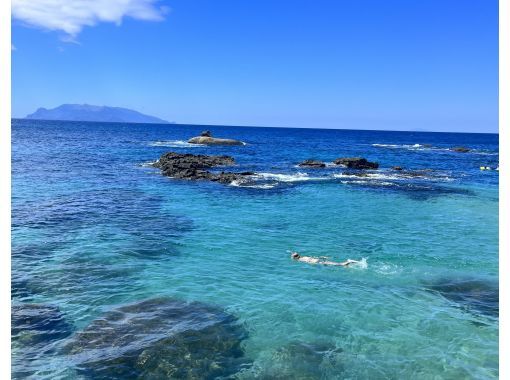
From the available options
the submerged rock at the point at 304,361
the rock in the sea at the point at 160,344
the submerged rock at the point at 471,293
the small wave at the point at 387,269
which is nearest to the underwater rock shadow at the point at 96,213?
the rock in the sea at the point at 160,344

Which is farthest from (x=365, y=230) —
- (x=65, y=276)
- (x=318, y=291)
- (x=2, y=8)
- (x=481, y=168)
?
(x=481, y=168)

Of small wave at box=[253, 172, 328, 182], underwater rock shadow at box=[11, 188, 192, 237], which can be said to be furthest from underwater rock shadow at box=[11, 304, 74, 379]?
small wave at box=[253, 172, 328, 182]

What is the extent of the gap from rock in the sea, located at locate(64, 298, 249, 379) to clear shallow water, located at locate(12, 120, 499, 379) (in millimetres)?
439

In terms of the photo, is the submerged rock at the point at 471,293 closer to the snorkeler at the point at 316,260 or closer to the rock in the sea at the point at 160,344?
the snorkeler at the point at 316,260

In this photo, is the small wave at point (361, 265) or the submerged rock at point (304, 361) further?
the small wave at point (361, 265)

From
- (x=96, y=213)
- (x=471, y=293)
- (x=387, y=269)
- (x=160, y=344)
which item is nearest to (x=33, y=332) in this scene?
(x=160, y=344)

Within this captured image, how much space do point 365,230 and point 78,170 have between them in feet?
118

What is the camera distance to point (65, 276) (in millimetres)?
16047

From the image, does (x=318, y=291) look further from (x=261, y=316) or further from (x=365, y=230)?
(x=365, y=230)

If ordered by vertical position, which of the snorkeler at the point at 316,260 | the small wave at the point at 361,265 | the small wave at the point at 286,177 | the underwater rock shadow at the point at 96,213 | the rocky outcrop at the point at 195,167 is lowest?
the small wave at the point at 361,265

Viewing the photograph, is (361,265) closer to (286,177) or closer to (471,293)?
(471,293)

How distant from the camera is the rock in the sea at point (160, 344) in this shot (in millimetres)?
10250

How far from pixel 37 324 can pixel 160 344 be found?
169 inches

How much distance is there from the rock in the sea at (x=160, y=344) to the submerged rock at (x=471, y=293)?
8.78m
